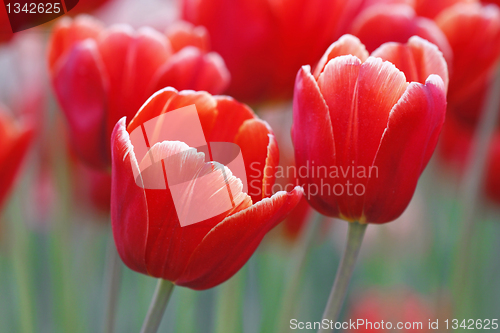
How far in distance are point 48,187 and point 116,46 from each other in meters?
0.31

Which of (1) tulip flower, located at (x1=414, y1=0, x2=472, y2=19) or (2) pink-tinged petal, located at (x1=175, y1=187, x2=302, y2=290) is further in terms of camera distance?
(1) tulip flower, located at (x1=414, y1=0, x2=472, y2=19)

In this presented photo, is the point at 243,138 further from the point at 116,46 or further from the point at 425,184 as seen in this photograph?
the point at 425,184

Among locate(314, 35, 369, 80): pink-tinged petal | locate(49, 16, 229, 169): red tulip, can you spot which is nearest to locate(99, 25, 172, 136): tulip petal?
locate(49, 16, 229, 169): red tulip

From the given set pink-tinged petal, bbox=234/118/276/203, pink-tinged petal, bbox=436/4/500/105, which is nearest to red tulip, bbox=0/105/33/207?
pink-tinged petal, bbox=234/118/276/203

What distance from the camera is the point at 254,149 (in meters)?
0.22

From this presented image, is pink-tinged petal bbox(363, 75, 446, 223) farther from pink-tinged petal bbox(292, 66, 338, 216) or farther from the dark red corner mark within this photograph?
the dark red corner mark

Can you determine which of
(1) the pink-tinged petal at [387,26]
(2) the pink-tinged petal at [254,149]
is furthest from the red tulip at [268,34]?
(2) the pink-tinged petal at [254,149]

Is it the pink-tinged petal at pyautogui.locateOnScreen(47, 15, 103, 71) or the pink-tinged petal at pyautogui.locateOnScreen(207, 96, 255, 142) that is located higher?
the pink-tinged petal at pyautogui.locateOnScreen(47, 15, 103, 71)

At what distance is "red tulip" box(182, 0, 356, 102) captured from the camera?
0.33 metres

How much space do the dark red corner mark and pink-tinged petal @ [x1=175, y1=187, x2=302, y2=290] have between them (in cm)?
21

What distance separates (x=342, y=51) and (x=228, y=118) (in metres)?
0.06

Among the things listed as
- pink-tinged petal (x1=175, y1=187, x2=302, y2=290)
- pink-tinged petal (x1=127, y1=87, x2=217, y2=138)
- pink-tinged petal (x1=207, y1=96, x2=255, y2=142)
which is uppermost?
pink-tinged petal (x1=127, y1=87, x2=217, y2=138)

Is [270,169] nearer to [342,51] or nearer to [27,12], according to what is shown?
[342,51]

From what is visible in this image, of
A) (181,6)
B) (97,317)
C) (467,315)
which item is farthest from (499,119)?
(97,317)
